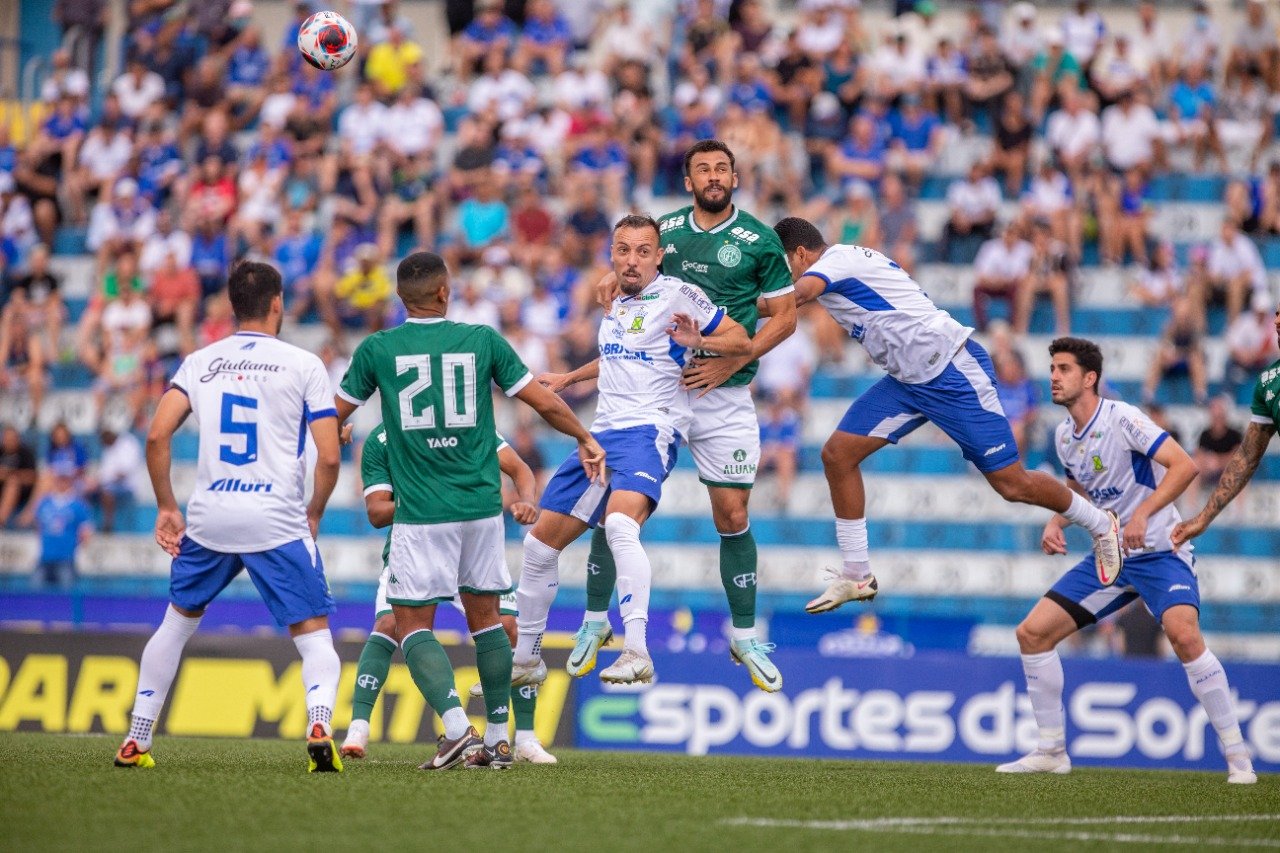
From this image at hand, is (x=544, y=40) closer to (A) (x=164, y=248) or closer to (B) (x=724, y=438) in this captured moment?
(A) (x=164, y=248)

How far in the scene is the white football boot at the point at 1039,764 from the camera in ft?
40.0

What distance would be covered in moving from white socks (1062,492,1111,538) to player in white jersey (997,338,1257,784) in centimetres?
21

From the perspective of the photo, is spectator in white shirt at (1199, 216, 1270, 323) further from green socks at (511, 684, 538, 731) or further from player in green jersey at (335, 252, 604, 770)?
player in green jersey at (335, 252, 604, 770)

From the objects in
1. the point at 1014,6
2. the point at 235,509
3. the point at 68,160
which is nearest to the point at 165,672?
the point at 235,509

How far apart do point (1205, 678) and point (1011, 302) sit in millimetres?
10440

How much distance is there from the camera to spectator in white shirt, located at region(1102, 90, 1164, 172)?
76.4 ft

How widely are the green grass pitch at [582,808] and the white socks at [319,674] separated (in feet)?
1.20

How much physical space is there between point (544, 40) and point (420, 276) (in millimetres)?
16630

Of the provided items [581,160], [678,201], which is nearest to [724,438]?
[678,201]

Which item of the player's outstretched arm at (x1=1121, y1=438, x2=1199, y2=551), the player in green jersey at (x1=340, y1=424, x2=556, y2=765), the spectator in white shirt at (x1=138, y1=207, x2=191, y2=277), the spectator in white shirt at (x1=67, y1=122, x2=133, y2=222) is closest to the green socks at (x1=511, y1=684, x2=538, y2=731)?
the player in green jersey at (x1=340, y1=424, x2=556, y2=765)

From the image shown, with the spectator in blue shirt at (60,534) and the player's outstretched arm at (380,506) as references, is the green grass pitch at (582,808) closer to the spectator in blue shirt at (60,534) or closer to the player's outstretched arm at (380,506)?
the player's outstretched arm at (380,506)

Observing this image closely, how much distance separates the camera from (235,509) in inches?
360

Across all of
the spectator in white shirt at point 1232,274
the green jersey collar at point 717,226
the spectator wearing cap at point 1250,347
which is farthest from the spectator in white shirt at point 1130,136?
the green jersey collar at point 717,226

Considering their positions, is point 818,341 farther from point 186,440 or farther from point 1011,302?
point 186,440
